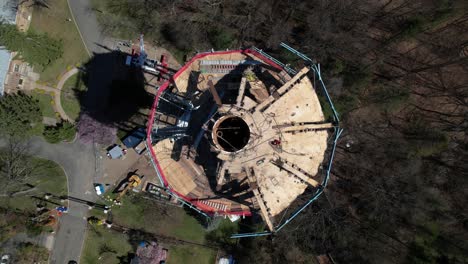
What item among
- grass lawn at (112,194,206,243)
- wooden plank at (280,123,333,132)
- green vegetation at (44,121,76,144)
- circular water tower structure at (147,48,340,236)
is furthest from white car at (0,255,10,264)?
wooden plank at (280,123,333,132)

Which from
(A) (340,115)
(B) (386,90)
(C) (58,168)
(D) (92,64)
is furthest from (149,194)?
(B) (386,90)

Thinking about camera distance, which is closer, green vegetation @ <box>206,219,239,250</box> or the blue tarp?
the blue tarp

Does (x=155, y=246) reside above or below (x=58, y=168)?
below

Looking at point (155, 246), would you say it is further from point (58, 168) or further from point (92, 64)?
point (92, 64)

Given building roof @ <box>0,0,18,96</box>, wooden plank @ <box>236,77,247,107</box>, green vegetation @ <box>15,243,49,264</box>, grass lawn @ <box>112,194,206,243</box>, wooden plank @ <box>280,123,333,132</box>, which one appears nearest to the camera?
wooden plank @ <box>236,77,247,107</box>

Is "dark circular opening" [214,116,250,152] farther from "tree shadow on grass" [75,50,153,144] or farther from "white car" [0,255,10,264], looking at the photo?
"white car" [0,255,10,264]

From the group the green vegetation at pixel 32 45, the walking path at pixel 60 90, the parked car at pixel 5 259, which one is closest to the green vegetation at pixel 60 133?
the walking path at pixel 60 90
